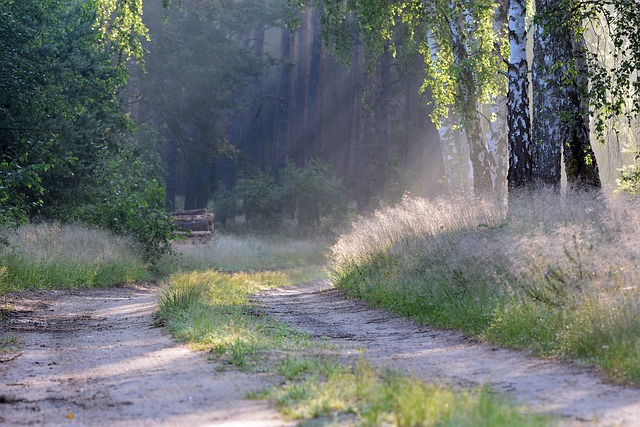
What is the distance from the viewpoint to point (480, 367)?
7953 millimetres

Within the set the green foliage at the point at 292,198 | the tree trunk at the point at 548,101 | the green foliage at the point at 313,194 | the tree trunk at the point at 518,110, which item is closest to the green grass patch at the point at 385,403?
the tree trunk at the point at 548,101

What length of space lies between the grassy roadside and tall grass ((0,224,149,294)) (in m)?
6.95

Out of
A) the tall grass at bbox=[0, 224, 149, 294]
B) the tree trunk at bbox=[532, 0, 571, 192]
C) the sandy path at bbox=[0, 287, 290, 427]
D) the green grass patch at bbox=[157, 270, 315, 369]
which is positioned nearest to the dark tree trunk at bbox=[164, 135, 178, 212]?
the tall grass at bbox=[0, 224, 149, 294]

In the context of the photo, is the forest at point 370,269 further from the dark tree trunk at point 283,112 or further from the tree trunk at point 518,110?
the dark tree trunk at point 283,112

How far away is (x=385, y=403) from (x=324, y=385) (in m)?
0.85

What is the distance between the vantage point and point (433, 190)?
162 feet

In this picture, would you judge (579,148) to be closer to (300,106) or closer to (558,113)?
(558,113)

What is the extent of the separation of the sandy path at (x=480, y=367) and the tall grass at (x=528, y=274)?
0.31 meters

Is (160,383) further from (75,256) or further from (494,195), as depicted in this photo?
(75,256)

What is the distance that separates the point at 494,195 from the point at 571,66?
376cm

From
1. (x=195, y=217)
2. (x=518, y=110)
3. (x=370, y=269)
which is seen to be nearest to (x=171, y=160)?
(x=195, y=217)

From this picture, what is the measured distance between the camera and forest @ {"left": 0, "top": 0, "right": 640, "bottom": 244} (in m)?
14.7

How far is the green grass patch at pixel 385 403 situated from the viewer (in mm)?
5406

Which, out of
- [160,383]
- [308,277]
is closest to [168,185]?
[308,277]
